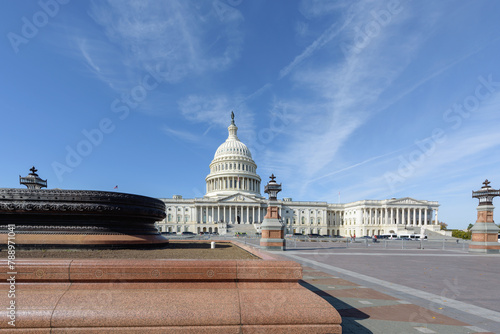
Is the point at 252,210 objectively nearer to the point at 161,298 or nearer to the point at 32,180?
the point at 32,180

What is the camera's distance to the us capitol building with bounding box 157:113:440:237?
114312 mm

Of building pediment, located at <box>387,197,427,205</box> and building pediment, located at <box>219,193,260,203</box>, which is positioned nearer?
building pediment, located at <box>219,193,260,203</box>

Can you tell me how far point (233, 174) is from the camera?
400 ft

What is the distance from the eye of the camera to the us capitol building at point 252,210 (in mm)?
114312

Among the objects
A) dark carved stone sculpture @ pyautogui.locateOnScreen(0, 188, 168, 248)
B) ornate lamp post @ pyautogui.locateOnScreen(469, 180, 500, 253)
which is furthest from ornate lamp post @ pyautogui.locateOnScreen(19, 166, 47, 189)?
ornate lamp post @ pyautogui.locateOnScreen(469, 180, 500, 253)

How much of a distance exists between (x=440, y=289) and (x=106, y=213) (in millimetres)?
12022

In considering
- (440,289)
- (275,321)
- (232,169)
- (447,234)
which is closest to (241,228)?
(232,169)

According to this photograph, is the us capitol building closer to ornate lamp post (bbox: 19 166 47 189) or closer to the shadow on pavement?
ornate lamp post (bbox: 19 166 47 189)

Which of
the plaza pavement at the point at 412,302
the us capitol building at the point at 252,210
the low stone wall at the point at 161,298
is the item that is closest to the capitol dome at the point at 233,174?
the us capitol building at the point at 252,210

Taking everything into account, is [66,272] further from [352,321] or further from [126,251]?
[352,321]

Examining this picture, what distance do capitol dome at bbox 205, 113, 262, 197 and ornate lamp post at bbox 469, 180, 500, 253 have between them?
88590 mm

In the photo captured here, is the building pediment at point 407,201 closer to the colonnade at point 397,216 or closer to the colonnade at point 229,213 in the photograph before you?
the colonnade at point 397,216

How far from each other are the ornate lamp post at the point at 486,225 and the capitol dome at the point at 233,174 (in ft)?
291

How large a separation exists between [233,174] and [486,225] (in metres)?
96.0
